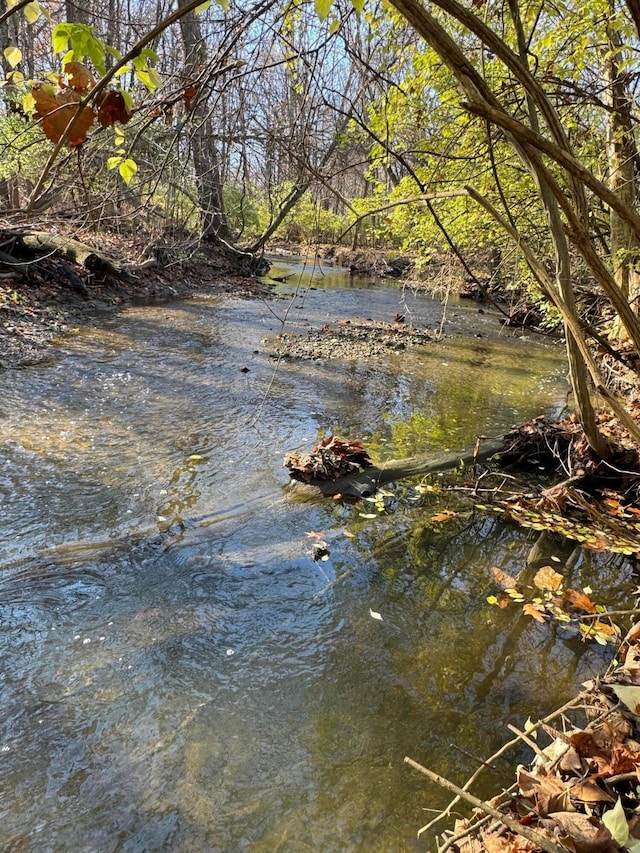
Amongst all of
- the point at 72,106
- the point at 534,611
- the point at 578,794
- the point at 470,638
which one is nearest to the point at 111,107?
the point at 72,106

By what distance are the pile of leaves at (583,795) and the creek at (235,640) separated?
641mm

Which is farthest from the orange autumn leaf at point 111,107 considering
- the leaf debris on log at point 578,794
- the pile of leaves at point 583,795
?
the pile of leaves at point 583,795

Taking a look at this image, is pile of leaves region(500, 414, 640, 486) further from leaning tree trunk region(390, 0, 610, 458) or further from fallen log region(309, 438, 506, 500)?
leaning tree trunk region(390, 0, 610, 458)

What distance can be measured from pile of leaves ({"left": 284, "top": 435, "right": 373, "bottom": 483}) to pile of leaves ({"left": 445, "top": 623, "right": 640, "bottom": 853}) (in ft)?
9.40

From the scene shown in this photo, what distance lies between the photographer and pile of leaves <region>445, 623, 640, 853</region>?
4.14 feet

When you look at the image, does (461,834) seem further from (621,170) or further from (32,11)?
(621,170)

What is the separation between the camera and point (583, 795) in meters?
1.46

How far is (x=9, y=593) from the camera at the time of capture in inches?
118

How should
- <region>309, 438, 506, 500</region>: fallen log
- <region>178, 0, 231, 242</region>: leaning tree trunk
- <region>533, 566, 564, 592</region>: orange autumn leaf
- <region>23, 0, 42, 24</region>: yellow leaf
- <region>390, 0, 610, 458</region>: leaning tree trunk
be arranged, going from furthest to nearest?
<region>309, 438, 506, 500</region>: fallen log → <region>533, 566, 564, 592</region>: orange autumn leaf → <region>178, 0, 231, 242</region>: leaning tree trunk → <region>23, 0, 42, 24</region>: yellow leaf → <region>390, 0, 610, 458</region>: leaning tree trunk

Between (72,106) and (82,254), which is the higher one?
(72,106)

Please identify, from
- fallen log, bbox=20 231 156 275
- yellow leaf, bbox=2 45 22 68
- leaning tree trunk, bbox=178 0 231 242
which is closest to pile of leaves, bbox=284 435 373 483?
leaning tree trunk, bbox=178 0 231 242

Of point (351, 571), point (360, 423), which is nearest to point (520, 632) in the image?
point (351, 571)

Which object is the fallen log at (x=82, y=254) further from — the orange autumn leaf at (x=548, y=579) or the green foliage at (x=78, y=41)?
the orange autumn leaf at (x=548, y=579)

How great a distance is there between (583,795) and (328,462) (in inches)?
129
